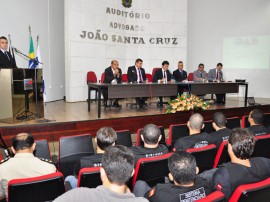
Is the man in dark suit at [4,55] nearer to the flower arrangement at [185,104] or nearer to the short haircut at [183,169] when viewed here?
the flower arrangement at [185,104]

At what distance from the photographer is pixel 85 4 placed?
29.1 feet

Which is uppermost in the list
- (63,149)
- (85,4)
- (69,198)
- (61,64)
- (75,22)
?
(85,4)

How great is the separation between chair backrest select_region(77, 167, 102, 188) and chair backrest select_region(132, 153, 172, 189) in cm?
34

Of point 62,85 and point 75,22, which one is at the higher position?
point 75,22

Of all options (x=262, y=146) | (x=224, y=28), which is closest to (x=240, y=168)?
(x=262, y=146)

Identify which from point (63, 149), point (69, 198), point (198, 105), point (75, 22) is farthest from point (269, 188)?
point (75, 22)

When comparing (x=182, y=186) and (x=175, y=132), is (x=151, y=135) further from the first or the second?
(x=175, y=132)

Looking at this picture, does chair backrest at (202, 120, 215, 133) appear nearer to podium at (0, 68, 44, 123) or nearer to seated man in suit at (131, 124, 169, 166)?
seated man in suit at (131, 124, 169, 166)

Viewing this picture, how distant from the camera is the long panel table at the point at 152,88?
249 inches

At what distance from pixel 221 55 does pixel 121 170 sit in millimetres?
10728

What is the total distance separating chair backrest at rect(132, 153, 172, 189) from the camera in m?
2.10

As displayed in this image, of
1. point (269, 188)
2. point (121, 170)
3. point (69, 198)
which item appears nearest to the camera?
point (69, 198)

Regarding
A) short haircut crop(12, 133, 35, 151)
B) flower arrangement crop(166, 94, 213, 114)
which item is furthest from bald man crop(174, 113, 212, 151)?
flower arrangement crop(166, 94, 213, 114)

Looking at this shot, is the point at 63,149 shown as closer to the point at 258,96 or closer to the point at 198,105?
the point at 198,105
